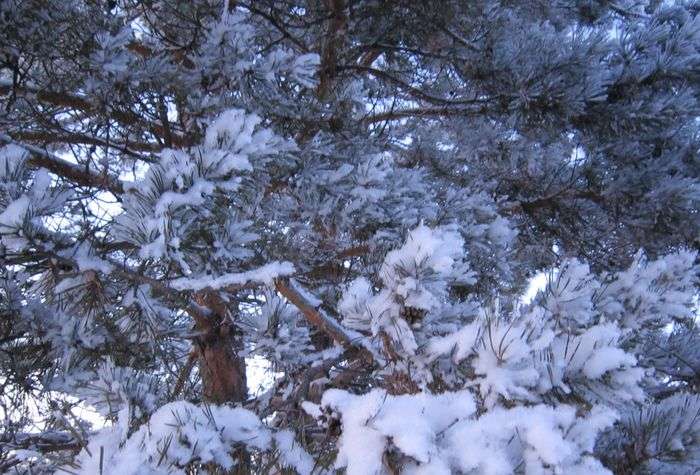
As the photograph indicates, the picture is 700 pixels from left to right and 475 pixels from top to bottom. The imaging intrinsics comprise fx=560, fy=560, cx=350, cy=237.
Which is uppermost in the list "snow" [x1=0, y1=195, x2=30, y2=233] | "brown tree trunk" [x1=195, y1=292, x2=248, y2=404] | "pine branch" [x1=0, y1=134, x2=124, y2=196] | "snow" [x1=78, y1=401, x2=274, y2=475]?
"pine branch" [x1=0, y1=134, x2=124, y2=196]

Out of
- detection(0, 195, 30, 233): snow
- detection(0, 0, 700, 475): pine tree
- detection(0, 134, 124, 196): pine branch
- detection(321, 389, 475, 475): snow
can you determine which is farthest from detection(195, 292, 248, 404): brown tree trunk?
detection(321, 389, 475, 475): snow

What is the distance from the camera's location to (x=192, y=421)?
1276mm

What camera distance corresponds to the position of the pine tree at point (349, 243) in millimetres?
1152

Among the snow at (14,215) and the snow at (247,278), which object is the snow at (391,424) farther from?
the snow at (14,215)

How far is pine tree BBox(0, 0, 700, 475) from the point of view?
3.78 feet

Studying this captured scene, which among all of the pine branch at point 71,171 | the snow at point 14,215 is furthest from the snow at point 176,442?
the pine branch at point 71,171

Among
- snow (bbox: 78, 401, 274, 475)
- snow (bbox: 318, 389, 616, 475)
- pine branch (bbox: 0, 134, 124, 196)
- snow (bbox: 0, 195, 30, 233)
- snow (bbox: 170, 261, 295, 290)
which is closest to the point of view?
snow (bbox: 318, 389, 616, 475)

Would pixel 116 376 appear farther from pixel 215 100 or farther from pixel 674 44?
pixel 674 44

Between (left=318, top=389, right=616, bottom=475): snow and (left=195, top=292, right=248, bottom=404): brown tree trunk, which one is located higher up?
(left=195, top=292, right=248, bottom=404): brown tree trunk

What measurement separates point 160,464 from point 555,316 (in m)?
1.10

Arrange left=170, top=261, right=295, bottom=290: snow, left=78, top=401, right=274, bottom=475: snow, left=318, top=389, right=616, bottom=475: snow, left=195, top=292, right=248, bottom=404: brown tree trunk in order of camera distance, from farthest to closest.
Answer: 1. left=195, top=292, right=248, bottom=404: brown tree trunk
2. left=170, top=261, right=295, bottom=290: snow
3. left=78, top=401, right=274, bottom=475: snow
4. left=318, top=389, right=616, bottom=475: snow

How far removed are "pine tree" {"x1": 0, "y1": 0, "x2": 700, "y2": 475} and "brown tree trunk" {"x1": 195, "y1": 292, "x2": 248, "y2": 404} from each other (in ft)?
0.04

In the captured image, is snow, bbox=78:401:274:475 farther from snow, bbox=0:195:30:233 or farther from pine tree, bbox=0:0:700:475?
snow, bbox=0:195:30:233

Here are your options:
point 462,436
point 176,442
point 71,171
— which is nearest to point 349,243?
point 71,171
